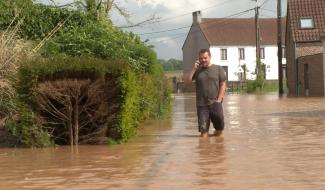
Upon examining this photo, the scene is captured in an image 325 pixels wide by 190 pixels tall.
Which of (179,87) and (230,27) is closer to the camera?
(179,87)

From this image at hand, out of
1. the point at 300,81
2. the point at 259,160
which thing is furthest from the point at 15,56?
the point at 300,81

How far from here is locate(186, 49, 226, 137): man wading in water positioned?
13.9 m

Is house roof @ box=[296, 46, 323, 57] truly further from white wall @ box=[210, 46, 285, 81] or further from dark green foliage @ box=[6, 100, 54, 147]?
white wall @ box=[210, 46, 285, 81]

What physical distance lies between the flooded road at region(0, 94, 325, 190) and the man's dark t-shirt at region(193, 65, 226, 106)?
820mm

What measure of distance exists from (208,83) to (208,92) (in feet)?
0.63

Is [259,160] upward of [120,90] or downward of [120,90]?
downward

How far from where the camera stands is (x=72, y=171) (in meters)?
9.38

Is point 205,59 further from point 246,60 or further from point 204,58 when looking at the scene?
point 246,60

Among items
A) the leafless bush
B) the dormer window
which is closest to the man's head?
the leafless bush

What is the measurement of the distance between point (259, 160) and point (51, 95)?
4155 mm

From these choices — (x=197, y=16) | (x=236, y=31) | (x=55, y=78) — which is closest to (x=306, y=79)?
(x=55, y=78)

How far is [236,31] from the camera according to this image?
92125mm

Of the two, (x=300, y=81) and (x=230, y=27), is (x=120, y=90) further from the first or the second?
(x=230, y=27)

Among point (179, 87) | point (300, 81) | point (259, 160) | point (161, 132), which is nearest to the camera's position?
point (259, 160)
